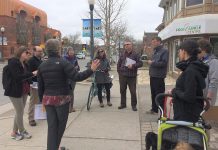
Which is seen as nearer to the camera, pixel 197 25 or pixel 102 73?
pixel 102 73

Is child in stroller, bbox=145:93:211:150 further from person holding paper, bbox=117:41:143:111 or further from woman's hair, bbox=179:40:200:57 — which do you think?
person holding paper, bbox=117:41:143:111

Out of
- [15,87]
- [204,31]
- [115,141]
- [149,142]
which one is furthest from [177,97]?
[204,31]

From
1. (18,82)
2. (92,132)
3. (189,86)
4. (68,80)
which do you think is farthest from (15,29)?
(189,86)

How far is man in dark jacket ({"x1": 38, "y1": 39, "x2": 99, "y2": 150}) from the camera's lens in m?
5.21

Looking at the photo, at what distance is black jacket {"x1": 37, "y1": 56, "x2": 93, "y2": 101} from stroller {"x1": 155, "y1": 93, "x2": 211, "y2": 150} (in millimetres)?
1457

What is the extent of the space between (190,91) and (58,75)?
2.00 meters

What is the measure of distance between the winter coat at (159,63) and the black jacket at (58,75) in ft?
11.3

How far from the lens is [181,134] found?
4.16 metres

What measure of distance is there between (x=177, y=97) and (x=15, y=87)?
10.7 feet

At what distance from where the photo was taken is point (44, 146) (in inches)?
249

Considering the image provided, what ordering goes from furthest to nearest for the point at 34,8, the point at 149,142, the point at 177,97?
the point at 34,8, the point at 149,142, the point at 177,97

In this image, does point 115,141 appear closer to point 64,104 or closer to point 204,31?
point 64,104

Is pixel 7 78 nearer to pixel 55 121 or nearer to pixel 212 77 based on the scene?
pixel 55 121

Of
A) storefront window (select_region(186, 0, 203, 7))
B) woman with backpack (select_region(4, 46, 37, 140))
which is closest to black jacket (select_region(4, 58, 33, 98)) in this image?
woman with backpack (select_region(4, 46, 37, 140))
